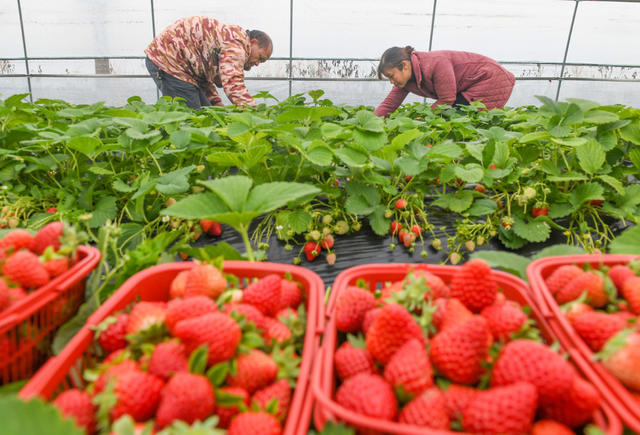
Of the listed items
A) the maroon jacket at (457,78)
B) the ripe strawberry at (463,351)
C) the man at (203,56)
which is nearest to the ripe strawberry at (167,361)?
the ripe strawberry at (463,351)

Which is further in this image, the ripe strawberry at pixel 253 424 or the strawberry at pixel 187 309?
the strawberry at pixel 187 309

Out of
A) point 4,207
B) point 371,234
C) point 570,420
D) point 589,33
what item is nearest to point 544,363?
point 570,420

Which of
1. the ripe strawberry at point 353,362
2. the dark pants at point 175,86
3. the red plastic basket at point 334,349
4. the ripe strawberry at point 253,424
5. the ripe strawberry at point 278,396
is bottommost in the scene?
the ripe strawberry at point 278,396

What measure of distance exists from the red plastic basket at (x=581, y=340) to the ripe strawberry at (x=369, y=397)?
25 cm

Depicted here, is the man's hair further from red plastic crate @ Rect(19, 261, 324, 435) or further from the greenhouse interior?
red plastic crate @ Rect(19, 261, 324, 435)

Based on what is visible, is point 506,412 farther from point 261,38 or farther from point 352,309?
point 261,38

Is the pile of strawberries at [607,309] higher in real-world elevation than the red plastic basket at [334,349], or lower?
higher

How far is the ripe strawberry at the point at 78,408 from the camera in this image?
0.45 metres

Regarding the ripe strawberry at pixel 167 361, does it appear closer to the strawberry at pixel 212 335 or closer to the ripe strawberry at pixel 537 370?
the strawberry at pixel 212 335

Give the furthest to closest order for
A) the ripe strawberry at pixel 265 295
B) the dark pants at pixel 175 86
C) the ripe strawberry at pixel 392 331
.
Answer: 1. the dark pants at pixel 175 86
2. the ripe strawberry at pixel 265 295
3. the ripe strawberry at pixel 392 331

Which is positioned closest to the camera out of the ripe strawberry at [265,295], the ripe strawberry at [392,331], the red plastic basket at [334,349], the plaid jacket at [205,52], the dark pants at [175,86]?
the red plastic basket at [334,349]

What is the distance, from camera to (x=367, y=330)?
1.88ft

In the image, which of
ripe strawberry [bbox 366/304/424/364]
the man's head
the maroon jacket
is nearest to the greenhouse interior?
ripe strawberry [bbox 366/304/424/364]

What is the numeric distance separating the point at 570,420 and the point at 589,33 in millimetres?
8181
